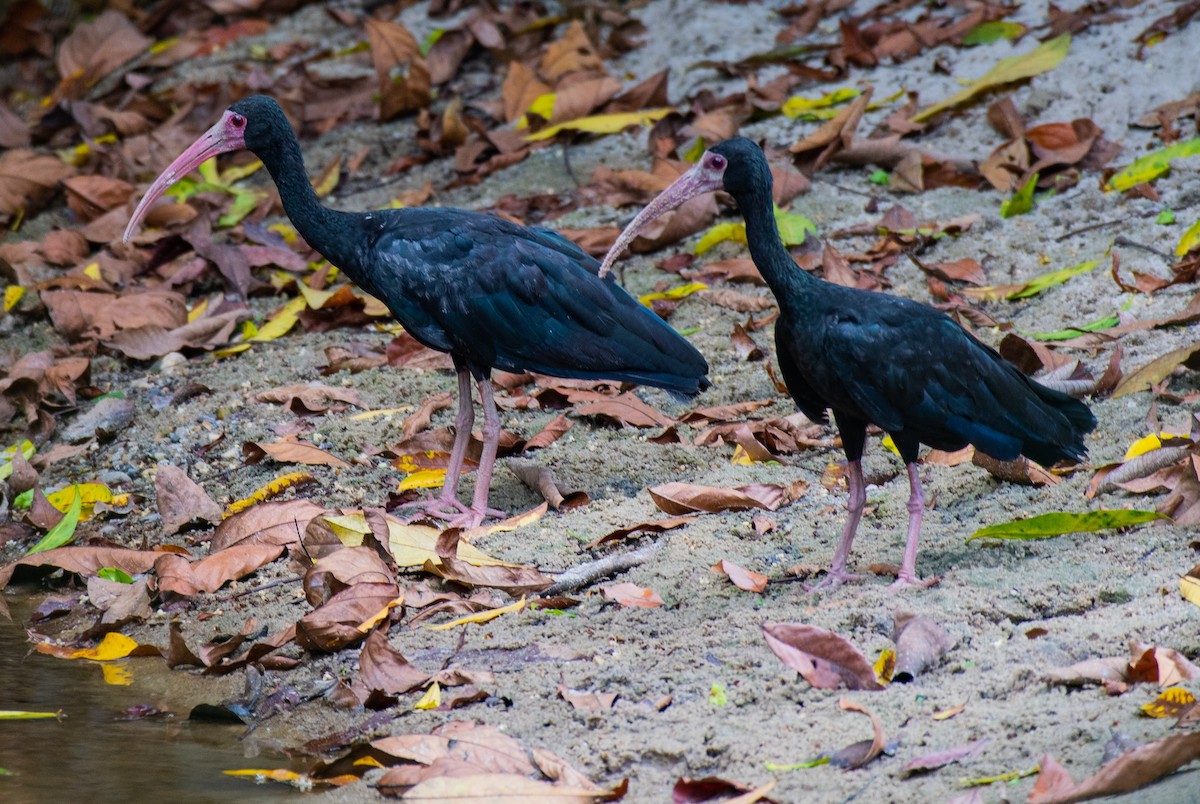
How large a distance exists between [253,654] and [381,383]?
253 centimetres

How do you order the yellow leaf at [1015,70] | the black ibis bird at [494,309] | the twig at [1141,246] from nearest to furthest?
the black ibis bird at [494,309] < the twig at [1141,246] < the yellow leaf at [1015,70]

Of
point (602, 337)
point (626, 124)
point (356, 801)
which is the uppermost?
point (626, 124)

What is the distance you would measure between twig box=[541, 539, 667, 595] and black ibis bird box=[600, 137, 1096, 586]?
0.67 metres

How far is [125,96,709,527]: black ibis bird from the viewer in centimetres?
566

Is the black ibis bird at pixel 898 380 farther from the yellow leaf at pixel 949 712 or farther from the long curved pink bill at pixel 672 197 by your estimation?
the yellow leaf at pixel 949 712

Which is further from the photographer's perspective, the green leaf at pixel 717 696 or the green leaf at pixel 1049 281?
the green leaf at pixel 1049 281

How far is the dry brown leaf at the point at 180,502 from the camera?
5719 mm

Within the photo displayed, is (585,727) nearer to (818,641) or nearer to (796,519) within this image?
(818,641)

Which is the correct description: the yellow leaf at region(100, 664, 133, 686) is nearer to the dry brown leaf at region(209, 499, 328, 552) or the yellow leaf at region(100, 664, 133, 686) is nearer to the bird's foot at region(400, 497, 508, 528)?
the dry brown leaf at region(209, 499, 328, 552)

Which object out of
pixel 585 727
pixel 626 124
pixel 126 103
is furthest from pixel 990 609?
pixel 126 103

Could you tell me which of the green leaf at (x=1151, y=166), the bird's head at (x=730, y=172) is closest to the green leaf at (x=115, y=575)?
the bird's head at (x=730, y=172)

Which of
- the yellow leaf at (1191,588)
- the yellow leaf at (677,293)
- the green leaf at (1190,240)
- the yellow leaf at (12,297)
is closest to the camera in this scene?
the yellow leaf at (1191,588)

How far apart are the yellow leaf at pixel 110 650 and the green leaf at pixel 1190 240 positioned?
5.01m

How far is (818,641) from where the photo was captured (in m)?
3.93
